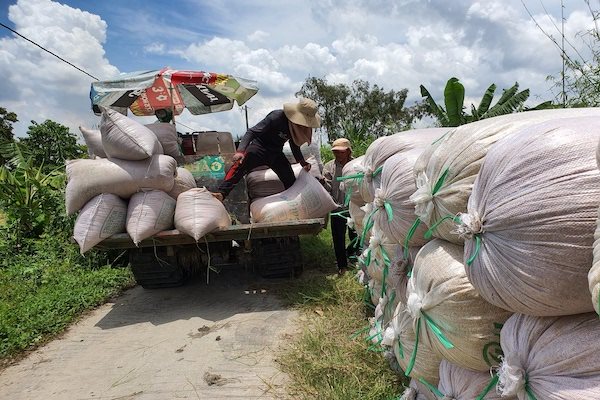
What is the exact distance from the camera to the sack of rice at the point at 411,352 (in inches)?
68.0

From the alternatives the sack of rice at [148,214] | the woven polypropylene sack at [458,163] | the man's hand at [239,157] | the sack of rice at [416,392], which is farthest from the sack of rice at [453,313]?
the man's hand at [239,157]

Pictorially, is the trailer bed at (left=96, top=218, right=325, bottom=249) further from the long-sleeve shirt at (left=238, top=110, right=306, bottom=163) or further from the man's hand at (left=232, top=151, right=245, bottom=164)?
the long-sleeve shirt at (left=238, top=110, right=306, bottom=163)

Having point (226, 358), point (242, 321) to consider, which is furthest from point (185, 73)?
point (226, 358)

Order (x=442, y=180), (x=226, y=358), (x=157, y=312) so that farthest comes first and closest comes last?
(x=157, y=312) → (x=226, y=358) → (x=442, y=180)

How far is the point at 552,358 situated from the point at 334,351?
1879 millimetres

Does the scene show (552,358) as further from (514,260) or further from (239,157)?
(239,157)

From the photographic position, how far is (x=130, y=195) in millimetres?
3818

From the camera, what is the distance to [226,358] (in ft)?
9.53

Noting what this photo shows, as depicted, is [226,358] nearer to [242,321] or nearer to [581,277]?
[242,321]

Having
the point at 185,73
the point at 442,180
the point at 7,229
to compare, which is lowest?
the point at 7,229

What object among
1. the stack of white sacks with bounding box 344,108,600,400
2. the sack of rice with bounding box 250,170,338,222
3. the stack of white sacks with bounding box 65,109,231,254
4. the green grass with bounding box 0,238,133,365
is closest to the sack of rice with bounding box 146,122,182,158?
the stack of white sacks with bounding box 65,109,231,254

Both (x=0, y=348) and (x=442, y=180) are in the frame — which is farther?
(x=0, y=348)

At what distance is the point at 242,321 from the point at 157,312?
0.92 metres

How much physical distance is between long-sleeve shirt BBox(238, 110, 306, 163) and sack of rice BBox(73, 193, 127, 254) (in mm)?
1342
